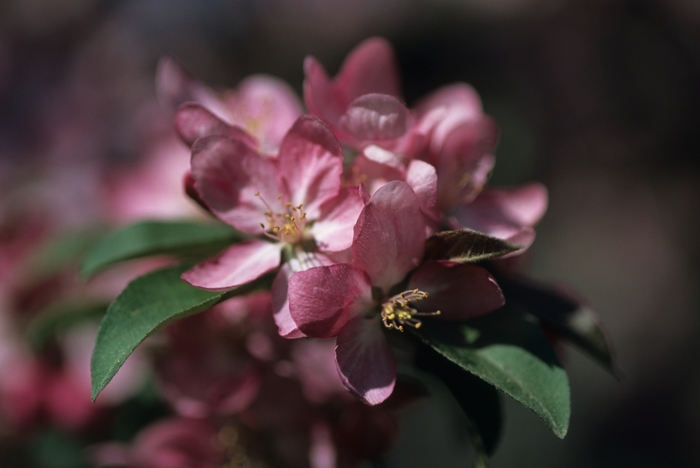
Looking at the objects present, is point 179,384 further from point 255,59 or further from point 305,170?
point 255,59

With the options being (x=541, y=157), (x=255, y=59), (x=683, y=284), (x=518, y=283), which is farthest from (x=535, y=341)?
(x=255, y=59)

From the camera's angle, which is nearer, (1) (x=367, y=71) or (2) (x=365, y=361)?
(2) (x=365, y=361)

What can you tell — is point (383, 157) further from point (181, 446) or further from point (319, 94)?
point (181, 446)

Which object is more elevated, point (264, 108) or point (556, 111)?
point (264, 108)

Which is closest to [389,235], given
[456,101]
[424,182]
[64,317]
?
[424,182]

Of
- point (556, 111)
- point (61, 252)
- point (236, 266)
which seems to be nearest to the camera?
point (236, 266)
